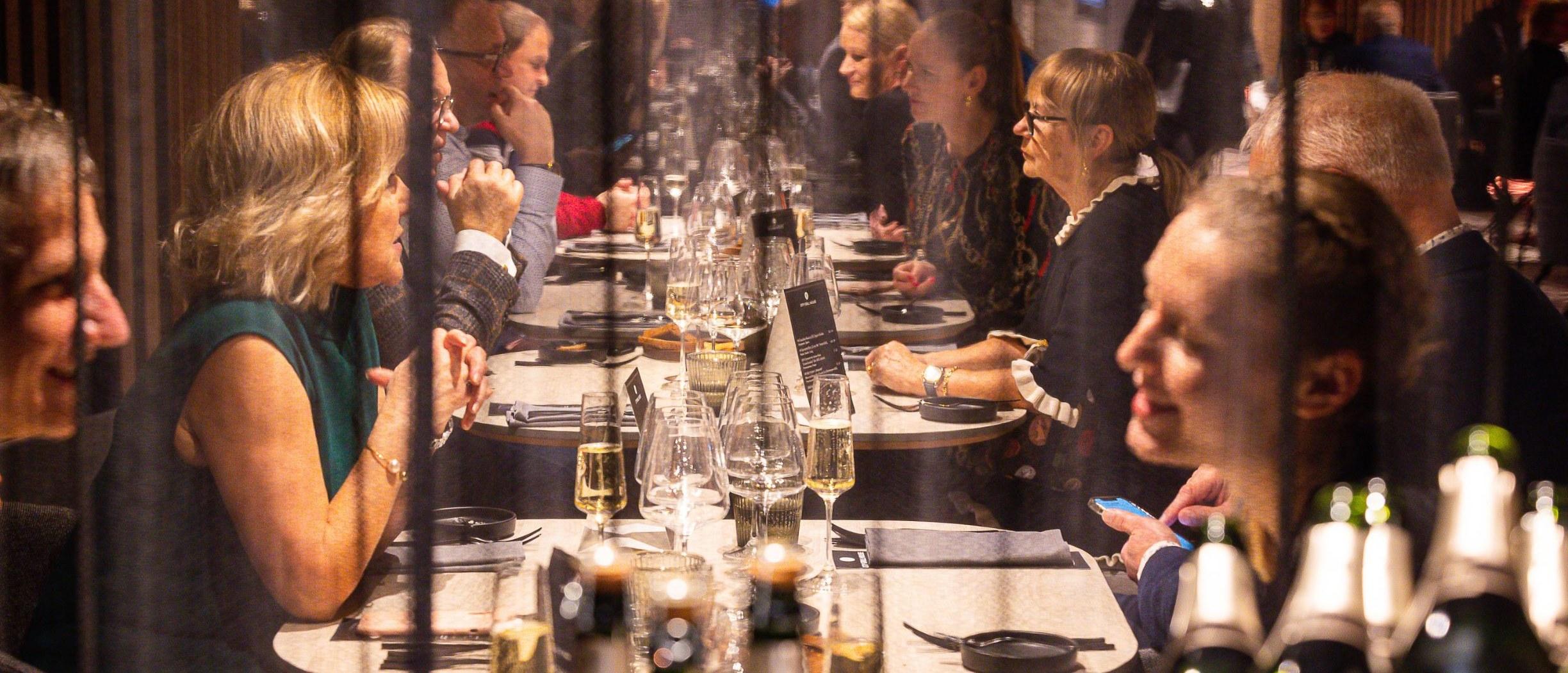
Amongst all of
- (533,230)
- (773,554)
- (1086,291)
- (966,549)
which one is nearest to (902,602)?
(966,549)

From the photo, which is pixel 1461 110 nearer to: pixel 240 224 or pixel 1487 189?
pixel 1487 189

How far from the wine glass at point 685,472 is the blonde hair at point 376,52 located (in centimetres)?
63

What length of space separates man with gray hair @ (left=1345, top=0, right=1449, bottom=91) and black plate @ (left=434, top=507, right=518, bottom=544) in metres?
1.10

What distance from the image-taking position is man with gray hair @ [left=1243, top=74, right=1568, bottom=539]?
145cm

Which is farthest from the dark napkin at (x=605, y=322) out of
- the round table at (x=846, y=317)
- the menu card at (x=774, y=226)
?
the menu card at (x=774, y=226)

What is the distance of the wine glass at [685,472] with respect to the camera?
134 cm

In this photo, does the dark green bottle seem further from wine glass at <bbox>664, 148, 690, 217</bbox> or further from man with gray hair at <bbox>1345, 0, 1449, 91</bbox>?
wine glass at <bbox>664, 148, 690, 217</bbox>

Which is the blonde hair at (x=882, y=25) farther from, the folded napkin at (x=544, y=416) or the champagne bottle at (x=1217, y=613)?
the champagne bottle at (x=1217, y=613)

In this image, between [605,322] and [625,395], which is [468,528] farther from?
[605,322]

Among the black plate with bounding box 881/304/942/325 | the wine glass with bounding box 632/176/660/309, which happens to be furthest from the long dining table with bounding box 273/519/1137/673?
the wine glass with bounding box 632/176/660/309

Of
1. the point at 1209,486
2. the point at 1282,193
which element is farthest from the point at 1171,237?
the point at 1209,486

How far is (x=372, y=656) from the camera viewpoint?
46.1 inches

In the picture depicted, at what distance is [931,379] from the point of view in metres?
2.22

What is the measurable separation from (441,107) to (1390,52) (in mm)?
1277
